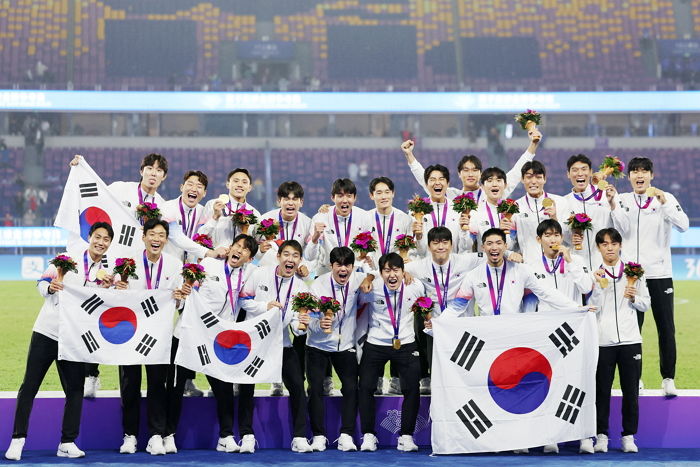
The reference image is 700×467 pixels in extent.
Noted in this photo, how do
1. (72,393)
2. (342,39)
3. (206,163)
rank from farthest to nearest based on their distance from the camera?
(342,39) < (206,163) < (72,393)

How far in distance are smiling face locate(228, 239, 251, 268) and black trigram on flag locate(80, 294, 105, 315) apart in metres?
0.88

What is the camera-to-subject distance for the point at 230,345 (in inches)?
238

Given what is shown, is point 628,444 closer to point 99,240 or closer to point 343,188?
point 343,188

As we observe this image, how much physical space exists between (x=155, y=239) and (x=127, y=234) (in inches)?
37.3

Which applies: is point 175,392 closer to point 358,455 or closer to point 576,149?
point 358,455

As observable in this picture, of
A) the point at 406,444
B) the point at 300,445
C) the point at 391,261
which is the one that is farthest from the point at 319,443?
the point at 391,261

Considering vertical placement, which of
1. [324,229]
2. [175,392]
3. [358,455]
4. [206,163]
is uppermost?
[206,163]

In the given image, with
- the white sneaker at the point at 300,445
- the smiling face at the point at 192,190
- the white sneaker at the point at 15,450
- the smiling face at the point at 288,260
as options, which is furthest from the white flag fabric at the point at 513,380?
the white sneaker at the point at 15,450

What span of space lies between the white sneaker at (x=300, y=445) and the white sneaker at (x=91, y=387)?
1.39 m

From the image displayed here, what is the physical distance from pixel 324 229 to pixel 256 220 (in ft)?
1.63

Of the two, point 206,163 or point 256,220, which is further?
point 206,163

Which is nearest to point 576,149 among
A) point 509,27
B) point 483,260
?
point 509,27

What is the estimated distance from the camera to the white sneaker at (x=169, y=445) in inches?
232

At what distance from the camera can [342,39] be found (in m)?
26.8
